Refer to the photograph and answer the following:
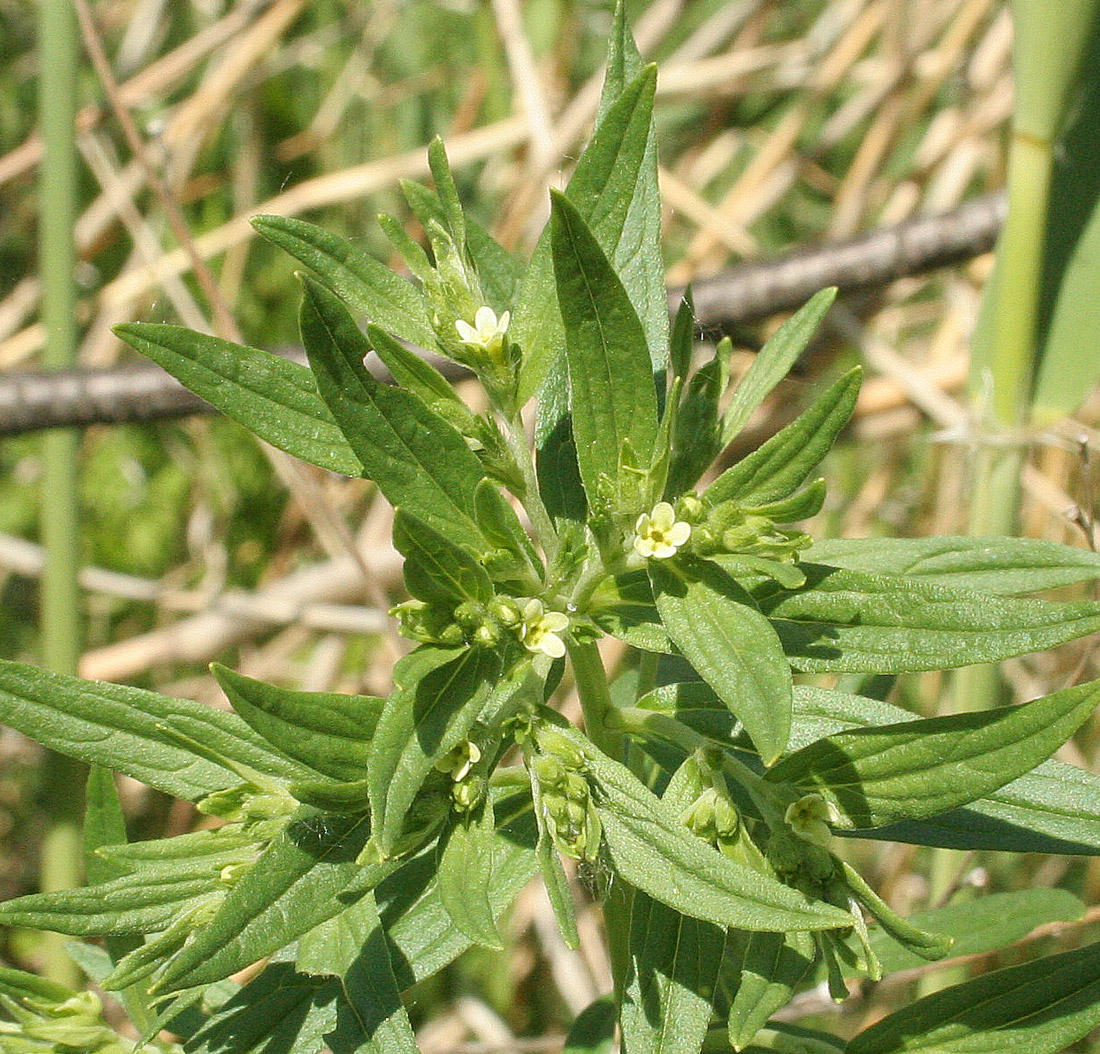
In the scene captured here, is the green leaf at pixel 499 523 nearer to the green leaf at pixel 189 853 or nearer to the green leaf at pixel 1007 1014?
the green leaf at pixel 189 853

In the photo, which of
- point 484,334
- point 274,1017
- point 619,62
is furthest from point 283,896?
point 619,62

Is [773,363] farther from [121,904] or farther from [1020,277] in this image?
[1020,277]

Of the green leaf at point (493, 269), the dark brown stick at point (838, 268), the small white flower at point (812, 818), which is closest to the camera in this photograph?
the small white flower at point (812, 818)

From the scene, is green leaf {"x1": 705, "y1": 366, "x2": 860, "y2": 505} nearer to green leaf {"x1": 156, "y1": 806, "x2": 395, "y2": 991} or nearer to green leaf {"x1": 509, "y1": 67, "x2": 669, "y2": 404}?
green leaf {"x1": 509, "y1": 67, "x2": 669, "y2": 404}

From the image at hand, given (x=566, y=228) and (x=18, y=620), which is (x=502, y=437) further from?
(x=18, y=620)

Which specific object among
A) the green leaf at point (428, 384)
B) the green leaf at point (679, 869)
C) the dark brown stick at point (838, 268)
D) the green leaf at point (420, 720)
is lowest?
the green leaf at point (679, 869)

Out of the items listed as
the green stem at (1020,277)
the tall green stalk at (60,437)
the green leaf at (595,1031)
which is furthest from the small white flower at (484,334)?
the tall green stalk at (60,437)

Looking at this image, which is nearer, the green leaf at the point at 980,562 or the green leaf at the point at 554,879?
the green leaf at the point at 554,879
